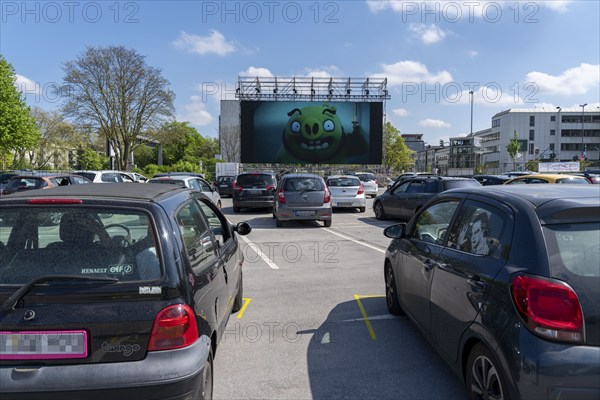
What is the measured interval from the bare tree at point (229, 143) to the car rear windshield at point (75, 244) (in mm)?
65504

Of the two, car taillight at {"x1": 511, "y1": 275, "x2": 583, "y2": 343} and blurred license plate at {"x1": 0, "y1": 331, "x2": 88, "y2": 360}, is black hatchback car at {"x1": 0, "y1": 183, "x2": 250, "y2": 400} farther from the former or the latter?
car taillight at {"x1": 511, "y1": 275, "x2": 583, "y2": 343}

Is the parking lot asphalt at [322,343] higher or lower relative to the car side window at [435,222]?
lower

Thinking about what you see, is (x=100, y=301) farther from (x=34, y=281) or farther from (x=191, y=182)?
(x=191, y=182)

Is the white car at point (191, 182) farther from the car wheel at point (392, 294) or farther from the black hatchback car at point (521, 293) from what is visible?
the black hatchback car at point (521, 293)

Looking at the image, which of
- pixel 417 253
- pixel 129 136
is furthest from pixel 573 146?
pixel 417 253

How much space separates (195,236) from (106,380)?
3.86ft

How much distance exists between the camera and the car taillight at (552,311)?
230 centimetres

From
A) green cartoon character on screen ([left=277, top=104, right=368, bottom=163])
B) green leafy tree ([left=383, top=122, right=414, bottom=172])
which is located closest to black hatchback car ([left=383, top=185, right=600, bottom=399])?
green cartoon character on screen ([left=277, top=104, right=368, bottom=163])

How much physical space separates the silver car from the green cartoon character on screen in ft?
85.6

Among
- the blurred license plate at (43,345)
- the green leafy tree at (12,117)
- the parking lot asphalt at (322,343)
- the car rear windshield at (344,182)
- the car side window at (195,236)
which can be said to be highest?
the green leafy tree at (12,117)

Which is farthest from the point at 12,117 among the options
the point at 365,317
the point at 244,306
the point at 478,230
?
the point at 478,230

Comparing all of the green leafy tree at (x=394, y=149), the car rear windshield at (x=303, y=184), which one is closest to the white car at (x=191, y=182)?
the car rear windshield at (x=303, y=184)

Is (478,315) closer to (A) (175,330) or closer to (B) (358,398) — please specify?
(B) (358,398)

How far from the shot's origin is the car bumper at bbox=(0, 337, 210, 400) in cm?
228
